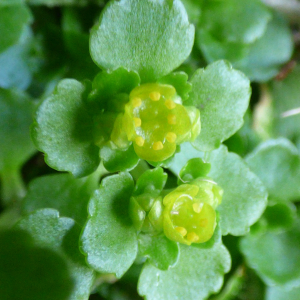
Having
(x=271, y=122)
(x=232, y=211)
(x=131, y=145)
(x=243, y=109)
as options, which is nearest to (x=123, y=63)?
(x=131, y=145)

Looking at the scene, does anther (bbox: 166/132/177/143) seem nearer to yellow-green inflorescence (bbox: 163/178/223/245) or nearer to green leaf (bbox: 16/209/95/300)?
yellow-green inflorescence (bbox: 163/178/223/245)

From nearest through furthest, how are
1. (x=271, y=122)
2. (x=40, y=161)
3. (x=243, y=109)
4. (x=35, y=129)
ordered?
1. (x=35, y=129)
2. (x=243, y=109)
3. (x=40, y=161)
4. (x=271, y=122)

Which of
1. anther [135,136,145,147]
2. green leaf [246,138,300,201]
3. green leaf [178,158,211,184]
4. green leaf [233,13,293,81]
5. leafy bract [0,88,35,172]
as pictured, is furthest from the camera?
green leaf [233,13,293,81]

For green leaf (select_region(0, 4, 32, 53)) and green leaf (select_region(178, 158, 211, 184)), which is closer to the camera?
green leaf (select_region(178, 158, 211, 184))

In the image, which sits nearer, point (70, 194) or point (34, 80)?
point (70, 194)

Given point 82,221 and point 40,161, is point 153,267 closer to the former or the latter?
point 82,221

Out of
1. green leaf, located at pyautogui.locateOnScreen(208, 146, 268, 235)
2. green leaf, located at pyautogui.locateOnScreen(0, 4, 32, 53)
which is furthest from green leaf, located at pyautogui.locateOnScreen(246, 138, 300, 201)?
green leaf, located at pyautogui.locateOnScreen(0, 4, 32, 53)
